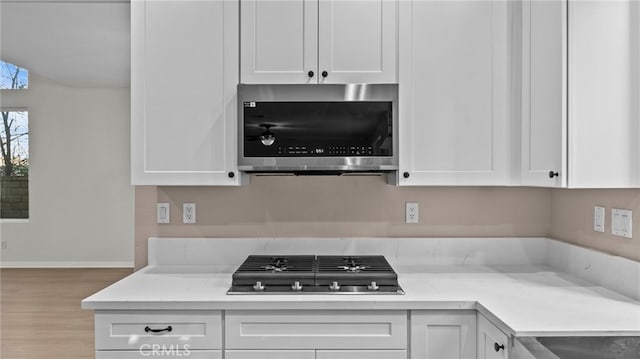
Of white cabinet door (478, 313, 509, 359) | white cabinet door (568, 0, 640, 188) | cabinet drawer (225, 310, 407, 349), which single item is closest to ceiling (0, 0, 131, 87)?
cabinet drawer (225, 310, 407, 349)

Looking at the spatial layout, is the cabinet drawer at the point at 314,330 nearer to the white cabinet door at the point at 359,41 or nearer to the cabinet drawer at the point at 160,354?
the cabinet drawer at the point at 160,354

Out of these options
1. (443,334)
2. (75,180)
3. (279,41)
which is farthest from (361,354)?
(75,180)

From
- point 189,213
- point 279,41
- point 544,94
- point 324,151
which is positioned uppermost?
point 279,41

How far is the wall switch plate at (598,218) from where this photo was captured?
7.18 ft

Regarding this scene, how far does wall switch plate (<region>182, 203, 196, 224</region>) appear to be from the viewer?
2.65 metres

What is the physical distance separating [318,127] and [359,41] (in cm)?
43

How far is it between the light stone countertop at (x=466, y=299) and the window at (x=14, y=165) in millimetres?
6217

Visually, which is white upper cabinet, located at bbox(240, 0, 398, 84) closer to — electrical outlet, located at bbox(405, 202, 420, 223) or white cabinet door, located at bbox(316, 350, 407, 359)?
electrical outlet, located at bbox(405, 202, 420, 223)

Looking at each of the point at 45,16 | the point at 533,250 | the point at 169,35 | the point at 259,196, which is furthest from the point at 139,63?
the point at 45,16

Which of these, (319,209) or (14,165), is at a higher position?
(14,165)

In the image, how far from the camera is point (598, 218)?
87.4 inches

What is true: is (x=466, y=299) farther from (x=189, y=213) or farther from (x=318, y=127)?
(x=189, y=213)

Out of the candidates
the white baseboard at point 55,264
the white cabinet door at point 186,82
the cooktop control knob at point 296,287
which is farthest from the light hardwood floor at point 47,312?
the cooktop control knob at point 296,287

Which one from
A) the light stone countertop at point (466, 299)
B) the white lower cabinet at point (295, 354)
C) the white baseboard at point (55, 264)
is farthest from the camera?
the white baseboard at point (55, 264)
